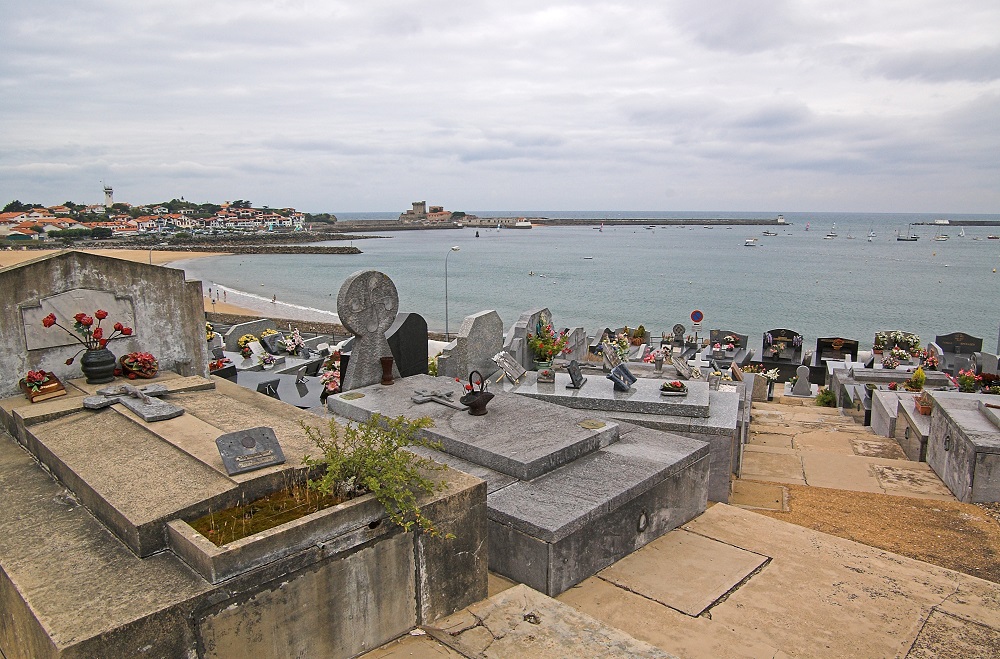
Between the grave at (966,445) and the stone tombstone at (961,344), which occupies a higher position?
the grave at (966,445)

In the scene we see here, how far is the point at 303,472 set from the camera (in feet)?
14.0

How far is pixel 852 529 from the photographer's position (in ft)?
22.2

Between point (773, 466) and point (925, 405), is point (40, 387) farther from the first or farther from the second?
point (925, 405)

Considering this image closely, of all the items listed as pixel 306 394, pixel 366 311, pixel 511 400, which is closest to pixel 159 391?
pixel 366 311

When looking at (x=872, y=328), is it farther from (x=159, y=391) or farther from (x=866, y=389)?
(x=159, y=391)

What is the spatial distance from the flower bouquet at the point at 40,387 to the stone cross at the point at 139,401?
46 cm

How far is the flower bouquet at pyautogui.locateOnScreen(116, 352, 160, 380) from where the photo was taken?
21.5 feet

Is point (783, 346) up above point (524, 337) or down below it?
below

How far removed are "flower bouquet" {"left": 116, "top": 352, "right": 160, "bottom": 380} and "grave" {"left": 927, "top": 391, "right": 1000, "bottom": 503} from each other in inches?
382

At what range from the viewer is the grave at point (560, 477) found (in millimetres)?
5012

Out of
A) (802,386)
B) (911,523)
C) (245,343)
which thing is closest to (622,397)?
(911,523)

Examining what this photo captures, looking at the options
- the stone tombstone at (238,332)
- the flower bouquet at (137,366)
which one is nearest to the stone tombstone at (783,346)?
the stone tombstone at (238,332)

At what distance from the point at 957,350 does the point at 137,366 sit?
25.1 meters

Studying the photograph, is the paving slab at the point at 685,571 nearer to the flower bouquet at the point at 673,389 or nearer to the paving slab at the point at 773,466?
the flower bouquet at the point at 673,389
